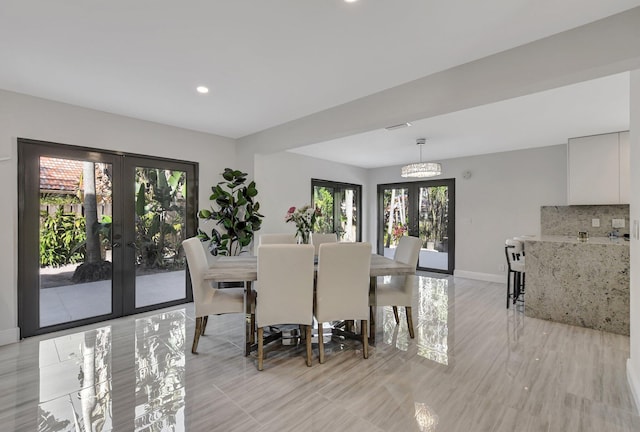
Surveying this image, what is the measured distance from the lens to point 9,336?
9.83 ft

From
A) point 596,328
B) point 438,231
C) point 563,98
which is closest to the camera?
point 563,98

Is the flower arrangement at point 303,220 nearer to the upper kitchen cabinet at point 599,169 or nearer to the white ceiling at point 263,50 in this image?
the white ceiling at point 263,50

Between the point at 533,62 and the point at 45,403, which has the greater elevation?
the point at 533,62

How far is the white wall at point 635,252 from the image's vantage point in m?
2.07

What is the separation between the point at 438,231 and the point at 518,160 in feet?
6.59

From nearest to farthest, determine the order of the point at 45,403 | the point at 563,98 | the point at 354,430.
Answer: the point at 354,430 → the point at 45,403 → the point at 563,98

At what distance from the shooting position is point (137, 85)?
284cm

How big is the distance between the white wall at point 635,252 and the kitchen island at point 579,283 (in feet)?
4.28

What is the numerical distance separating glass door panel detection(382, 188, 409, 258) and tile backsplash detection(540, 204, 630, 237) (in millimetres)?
2617

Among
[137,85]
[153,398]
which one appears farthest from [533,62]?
[153,398]

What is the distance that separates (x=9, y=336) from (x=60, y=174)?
1738 mm

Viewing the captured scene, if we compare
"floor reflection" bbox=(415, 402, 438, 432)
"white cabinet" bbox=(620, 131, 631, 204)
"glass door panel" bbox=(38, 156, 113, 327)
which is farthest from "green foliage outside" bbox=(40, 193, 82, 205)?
"white cabinet" bbox=(620, 131, 631, 204)

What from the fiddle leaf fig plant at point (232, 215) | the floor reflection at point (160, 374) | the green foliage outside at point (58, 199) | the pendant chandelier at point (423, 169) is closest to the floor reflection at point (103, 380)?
the floor reflection at point (160, 374)

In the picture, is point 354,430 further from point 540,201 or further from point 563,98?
point 540,201
